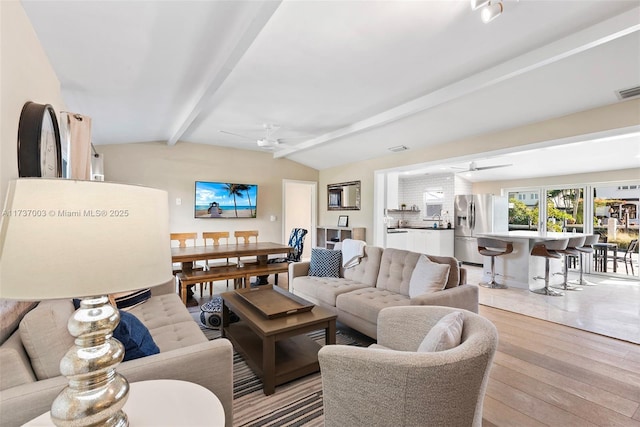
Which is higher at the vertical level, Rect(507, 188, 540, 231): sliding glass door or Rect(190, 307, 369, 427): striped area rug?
Rect(507, 188, 540, 231): sliding glass door

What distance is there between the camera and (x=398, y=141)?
204 inches

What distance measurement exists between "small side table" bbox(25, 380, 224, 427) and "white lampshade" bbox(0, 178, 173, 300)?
575 millimetres

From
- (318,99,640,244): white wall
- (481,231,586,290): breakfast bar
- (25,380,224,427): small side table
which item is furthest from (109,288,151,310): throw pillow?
(481,231,586,290): breakfast bar

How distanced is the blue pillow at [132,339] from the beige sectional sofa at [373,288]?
1777 mm

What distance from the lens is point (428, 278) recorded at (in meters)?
2.71

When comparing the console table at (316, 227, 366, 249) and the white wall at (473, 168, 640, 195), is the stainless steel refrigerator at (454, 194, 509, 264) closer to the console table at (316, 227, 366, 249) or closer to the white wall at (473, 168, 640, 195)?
the white wall at (473, 168, 640, 195)

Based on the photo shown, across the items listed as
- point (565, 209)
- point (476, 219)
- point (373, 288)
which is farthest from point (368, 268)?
point (565, 209)

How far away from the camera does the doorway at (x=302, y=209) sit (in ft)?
25.6

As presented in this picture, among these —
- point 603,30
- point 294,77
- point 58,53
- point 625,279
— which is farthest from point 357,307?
point 625,279

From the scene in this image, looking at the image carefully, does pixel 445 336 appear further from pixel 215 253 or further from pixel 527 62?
pixel 215 253

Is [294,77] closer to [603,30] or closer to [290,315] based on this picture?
[290,315]

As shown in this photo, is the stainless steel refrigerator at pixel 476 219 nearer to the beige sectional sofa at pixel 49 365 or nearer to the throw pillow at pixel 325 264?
the throw pillow at pixel 325 264

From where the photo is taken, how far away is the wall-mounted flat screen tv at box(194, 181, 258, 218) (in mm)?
6109

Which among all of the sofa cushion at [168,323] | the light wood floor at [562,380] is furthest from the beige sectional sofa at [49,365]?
the light wood floor at [562,380]
